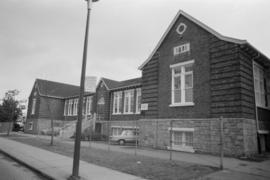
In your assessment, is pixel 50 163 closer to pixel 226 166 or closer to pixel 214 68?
pixel 226 166

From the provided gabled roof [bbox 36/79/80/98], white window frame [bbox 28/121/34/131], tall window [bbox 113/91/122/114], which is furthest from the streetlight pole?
white window frame [bbox 28/121/34/131]

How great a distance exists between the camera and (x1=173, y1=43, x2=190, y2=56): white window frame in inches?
605

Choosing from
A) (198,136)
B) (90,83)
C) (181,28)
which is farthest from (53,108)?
(90,83)

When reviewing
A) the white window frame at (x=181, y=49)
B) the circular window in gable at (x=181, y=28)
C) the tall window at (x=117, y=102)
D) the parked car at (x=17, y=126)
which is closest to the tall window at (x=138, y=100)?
the tall window at (x=117, y=102)

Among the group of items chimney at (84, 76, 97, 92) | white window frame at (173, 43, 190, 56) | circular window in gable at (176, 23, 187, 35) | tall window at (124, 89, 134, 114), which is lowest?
chimney at (84, 76, 97, 92)

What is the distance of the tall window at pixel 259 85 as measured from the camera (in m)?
14.1

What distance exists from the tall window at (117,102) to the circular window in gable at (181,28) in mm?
11579

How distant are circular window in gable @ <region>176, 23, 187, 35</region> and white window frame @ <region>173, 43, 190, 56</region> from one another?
1.05 metres

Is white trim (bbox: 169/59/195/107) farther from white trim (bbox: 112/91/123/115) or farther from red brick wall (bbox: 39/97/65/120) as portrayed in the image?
red brick wall (bbox: 39/97/65/120)

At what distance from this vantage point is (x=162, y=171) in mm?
7891

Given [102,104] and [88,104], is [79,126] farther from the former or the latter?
[88,104]

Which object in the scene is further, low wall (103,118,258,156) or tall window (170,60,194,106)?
tall window (170,60,194,106)

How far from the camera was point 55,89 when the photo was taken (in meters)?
38.9

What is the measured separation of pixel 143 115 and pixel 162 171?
32.2 ft
